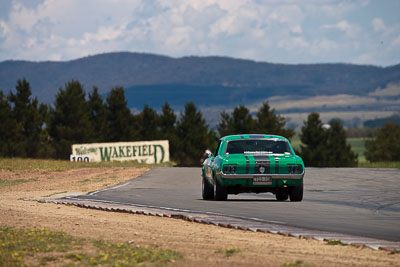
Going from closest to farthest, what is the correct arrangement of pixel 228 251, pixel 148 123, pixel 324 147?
1. pixel 228 251
2. pixel 148 123
3. pixel 324 147

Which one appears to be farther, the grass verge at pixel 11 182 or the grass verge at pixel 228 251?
the grass verge at pixel 11 182

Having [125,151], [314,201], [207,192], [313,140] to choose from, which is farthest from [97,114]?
[314,201]

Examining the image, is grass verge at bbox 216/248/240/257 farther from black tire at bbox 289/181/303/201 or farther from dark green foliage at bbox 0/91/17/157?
dark green foliage at bbox 0/91/17/157

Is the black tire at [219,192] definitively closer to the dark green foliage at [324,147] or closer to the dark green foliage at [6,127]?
the dark green foliage at [6,127]

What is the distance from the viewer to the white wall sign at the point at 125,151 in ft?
220

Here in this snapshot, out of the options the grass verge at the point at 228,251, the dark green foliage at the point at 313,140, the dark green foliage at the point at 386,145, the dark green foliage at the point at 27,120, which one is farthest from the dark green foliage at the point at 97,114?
the grass verge at the point at 228,251

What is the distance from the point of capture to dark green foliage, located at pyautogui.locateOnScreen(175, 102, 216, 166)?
10926cm

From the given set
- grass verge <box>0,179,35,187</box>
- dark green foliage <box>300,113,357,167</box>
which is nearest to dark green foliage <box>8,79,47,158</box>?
dark green foliage <box>300,113,357,167</box>

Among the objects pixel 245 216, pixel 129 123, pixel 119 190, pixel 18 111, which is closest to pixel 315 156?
pixel 129 123

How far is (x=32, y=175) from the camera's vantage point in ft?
118

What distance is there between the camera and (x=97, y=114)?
112 meters

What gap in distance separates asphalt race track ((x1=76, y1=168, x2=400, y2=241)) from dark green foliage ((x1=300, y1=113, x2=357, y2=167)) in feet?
290

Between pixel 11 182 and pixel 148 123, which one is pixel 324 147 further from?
pixel 11 182

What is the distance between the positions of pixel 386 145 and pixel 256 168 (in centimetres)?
13771
